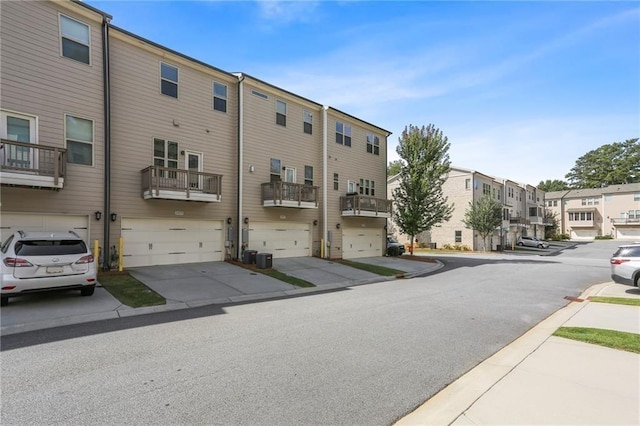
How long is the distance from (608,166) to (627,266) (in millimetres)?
84532

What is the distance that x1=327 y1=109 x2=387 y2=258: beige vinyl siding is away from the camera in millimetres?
20688

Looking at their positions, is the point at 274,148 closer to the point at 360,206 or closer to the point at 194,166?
the point at 194,166

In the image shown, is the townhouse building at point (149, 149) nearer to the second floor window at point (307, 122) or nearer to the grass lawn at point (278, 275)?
the second floor window at point (307, 122)

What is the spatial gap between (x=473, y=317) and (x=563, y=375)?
11.1 ft

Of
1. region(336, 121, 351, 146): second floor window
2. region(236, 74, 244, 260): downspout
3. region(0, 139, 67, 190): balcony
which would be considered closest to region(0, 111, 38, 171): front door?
region(0, 139, 67, 190): balcony

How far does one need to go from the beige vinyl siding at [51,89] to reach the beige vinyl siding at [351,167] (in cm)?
1208

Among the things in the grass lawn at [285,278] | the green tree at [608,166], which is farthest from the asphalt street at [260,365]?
the green tree at [608,166]

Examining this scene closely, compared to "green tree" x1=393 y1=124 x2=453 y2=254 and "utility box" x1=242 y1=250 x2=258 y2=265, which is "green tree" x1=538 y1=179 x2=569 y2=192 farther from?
"utility box" x1=242 y1=250 x2=258 y2=265

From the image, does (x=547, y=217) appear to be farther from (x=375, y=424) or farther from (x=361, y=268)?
(x=375, y=424)

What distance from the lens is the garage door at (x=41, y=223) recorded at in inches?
406

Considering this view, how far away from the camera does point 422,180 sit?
78.0 feet

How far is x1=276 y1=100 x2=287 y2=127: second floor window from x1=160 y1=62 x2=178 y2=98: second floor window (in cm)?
539

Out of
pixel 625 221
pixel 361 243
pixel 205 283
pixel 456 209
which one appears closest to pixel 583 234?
pixel 625 221

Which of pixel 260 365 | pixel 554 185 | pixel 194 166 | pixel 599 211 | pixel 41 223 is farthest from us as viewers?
pixel 554 185
